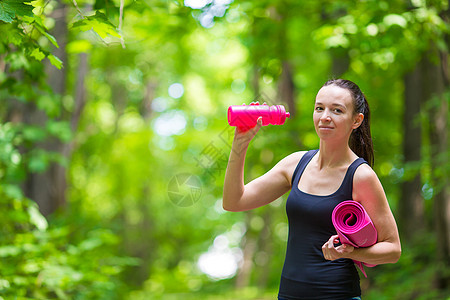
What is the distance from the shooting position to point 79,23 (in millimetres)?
2600

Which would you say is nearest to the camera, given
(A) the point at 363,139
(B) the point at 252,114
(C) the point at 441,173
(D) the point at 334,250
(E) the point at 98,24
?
(D) the point at 334,250

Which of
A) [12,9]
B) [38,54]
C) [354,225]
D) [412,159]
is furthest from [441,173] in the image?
[12,9]

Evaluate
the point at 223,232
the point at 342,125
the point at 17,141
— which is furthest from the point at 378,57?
the point at 223,232

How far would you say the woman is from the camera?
1901mm

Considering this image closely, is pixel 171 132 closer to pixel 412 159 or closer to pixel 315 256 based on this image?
pixel 412 159

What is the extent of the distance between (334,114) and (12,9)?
1.53 m

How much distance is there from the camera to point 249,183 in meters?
2.21

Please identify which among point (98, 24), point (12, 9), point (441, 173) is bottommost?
point (12, 9)

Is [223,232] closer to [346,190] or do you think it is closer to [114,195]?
[114,195]

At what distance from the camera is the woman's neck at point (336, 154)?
2.05 metres

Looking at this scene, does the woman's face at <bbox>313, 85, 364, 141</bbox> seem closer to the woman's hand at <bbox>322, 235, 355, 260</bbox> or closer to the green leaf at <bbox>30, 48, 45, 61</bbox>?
the woman's hand at <bbox>322, 235, 355, 260</bbox>

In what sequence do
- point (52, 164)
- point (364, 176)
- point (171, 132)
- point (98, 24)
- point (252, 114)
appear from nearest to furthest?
point (364, 176) → point (252, 114) → point (98, 24) → point (52, 164) → point (171, 132)

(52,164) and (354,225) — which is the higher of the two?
(52,164)

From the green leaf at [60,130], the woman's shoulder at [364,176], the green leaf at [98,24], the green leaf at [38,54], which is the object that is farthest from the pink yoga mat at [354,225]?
the green leaf at [60,130]
